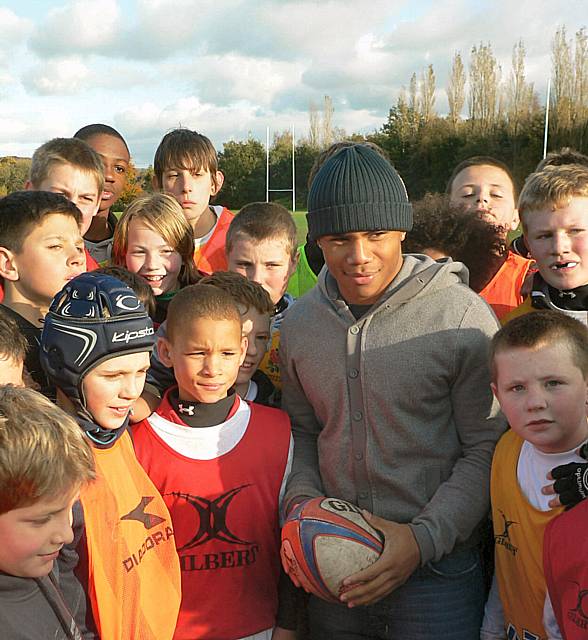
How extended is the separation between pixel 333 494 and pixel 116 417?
101 centimetres

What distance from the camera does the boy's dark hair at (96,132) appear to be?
21.0ft

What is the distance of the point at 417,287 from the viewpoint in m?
3.07

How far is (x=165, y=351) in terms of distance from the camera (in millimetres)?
3332

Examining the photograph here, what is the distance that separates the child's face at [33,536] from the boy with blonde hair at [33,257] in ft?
4.85

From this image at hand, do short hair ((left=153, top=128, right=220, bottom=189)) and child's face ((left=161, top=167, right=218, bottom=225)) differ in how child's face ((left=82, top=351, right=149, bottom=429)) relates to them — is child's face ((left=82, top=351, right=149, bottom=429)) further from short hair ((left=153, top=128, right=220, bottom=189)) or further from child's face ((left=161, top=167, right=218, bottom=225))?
short hair ((left=153, top=128, right=220, bottom=189))

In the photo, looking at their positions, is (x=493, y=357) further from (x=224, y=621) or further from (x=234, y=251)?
(x=234, y=251)

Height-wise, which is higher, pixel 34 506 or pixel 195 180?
pixel 195 180

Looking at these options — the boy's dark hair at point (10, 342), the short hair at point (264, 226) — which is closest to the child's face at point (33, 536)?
the boy's dark hair at point (10, 342)

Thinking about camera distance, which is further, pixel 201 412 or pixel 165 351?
pixel 165 351

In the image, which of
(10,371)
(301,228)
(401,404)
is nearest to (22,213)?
(10,371)

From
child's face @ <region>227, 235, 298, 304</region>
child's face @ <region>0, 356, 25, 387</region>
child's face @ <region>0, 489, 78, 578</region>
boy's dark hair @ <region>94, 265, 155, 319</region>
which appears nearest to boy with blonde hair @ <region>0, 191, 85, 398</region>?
boy's dark hair @ <region>94, 265, 155, 319</region>

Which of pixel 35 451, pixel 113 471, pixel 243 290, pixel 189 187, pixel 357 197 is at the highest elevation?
pixel 189 187

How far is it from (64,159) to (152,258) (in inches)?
45.3

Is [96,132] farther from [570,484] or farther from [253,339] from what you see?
[570,484]
